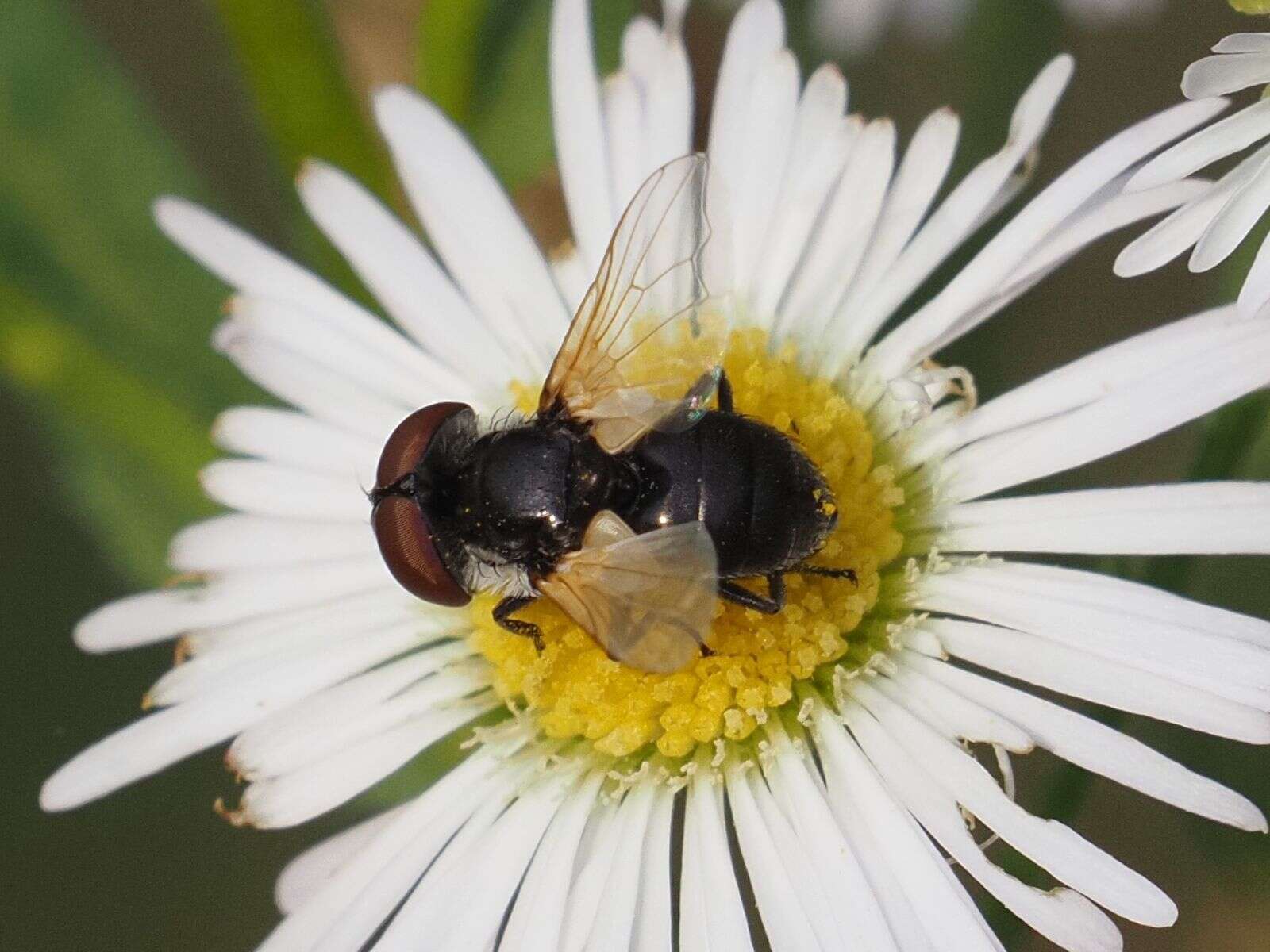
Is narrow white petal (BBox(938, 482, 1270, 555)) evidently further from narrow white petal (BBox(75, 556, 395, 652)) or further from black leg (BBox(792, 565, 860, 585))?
narrow white petal (BBox(75, 556, 395, 652))

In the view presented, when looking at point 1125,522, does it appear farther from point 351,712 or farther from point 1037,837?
point 351,712

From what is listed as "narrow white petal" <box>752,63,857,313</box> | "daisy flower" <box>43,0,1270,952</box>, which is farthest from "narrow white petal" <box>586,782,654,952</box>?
"narrow white petal" <box>752,63,857,313</box>

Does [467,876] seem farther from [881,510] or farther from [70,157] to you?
[70,157]

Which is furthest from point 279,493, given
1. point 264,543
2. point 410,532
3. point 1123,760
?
point 1123,760

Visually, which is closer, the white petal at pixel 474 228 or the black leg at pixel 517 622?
the black leg at pixel 517 622

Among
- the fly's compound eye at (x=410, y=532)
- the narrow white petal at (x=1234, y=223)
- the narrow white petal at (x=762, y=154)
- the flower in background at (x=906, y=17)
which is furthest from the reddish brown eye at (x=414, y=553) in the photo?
the flower in background at (x=906, y=17)

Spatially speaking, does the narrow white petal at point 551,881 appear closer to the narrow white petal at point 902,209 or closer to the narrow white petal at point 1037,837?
the narrow white petal at point 1037,837
